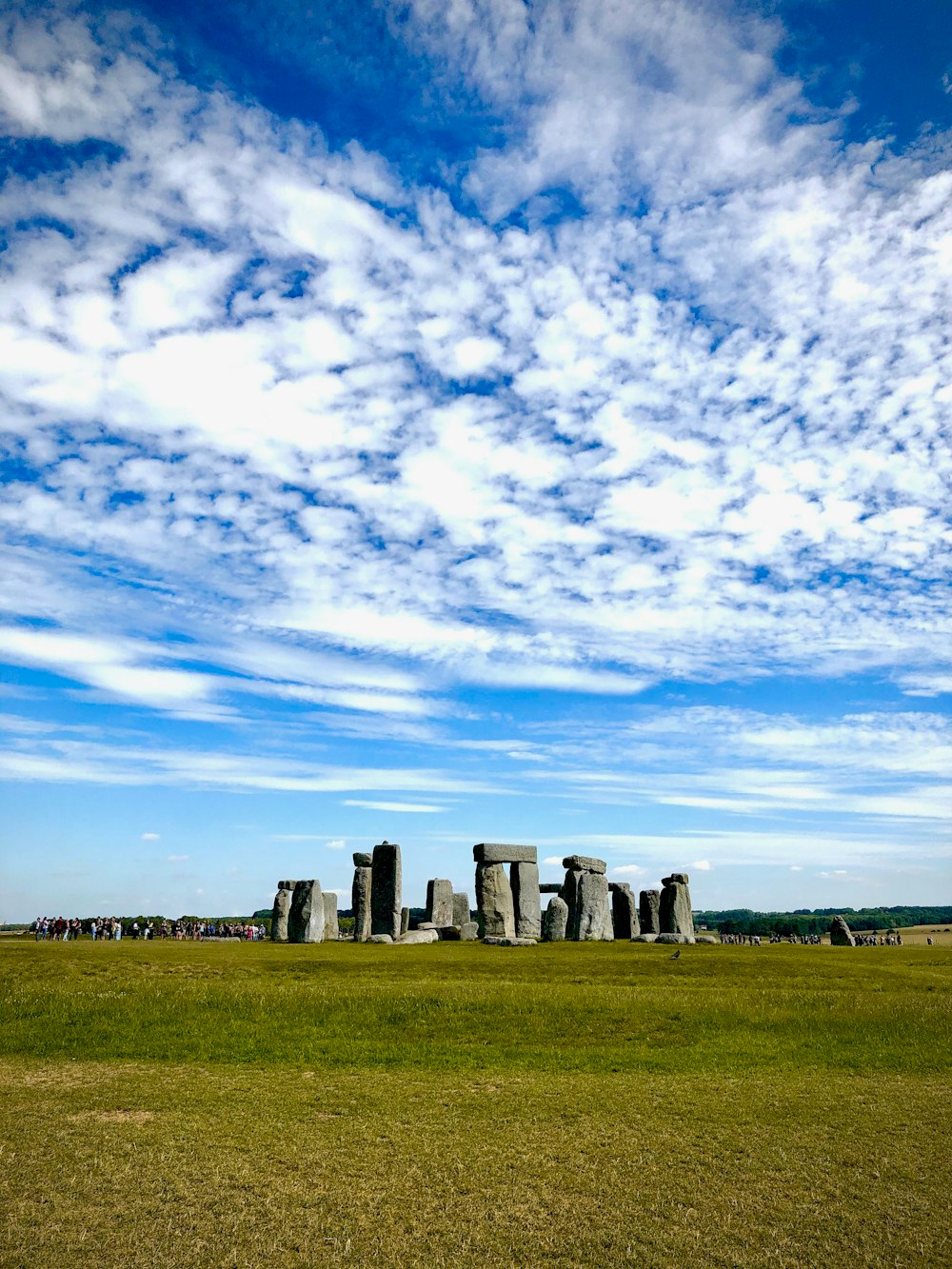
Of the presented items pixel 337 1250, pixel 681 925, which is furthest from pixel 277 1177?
pixel 681 925

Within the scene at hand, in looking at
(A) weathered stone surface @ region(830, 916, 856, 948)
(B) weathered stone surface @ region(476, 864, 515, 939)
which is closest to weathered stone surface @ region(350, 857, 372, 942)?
(B) weathered stone surface @ region(476, 864, 515, 939)

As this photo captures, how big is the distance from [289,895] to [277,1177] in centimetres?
2883

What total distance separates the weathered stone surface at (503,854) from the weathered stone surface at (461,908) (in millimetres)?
7809

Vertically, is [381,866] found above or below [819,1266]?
above

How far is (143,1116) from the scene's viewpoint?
10164mm

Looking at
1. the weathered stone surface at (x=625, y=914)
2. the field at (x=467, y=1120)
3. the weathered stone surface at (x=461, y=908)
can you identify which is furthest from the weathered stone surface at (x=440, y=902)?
the field at (x=467, y=1120)

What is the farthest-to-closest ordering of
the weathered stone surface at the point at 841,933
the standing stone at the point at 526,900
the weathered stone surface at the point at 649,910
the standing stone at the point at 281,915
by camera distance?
the weathered stone surface at the point at 841,933
the standing stone at the point at 281,915
the weathered stone surface at the point at 649,910
the standing stone at the point at 526,900

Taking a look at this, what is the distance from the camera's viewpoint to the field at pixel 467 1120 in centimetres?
705

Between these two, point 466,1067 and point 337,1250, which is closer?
point 337,1250

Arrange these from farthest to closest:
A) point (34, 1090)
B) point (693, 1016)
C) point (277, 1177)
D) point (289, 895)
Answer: point (289, 895) → point (693, 1016) → point (34, 1090) → point (277, 1177)

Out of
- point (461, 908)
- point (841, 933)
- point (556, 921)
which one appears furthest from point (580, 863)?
point (841, 933)

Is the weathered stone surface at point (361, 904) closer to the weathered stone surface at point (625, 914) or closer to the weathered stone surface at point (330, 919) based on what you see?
the weathered stone surface at point (330, 919)

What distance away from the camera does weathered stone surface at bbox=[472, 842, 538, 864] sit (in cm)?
3212

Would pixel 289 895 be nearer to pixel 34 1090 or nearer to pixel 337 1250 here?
pixel 34 1090
